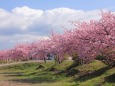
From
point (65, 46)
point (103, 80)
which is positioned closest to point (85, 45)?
point (103, 80)

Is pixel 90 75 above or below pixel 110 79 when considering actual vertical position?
above

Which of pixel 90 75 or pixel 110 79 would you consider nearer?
pixel 110 79

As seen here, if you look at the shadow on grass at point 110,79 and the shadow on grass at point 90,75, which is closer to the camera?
the shadow on grass at point 110,79

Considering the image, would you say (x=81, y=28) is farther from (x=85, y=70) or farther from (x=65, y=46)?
(x=85, y=70)

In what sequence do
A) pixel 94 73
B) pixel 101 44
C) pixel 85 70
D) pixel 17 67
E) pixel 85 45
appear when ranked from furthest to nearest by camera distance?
1. pixel 17 67
2. pixel 85 70
3. pixel 94 73
4. pixel 85 45
5. pixel 101 44

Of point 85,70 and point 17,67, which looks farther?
point 17,67

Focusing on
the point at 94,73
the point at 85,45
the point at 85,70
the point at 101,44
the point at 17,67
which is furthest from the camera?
the point at 17,67

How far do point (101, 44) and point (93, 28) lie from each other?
1.70 metres

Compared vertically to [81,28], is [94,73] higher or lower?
lower

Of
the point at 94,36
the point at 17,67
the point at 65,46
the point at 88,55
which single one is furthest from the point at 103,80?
the point at 17,67

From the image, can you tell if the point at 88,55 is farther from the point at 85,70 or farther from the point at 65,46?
the point at 85,70

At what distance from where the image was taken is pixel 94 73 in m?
34.0

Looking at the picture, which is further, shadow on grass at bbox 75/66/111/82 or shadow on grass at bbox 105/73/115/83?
shadow on grass at bbox 75/66/111/82

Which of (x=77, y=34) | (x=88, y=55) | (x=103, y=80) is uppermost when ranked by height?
(x=77, y=34)
